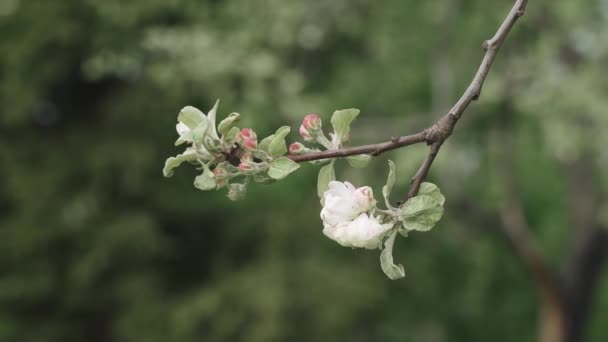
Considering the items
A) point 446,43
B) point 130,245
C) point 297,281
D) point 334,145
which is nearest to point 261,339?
point 297,281

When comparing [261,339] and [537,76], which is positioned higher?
[537,76]

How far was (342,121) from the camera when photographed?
1.00 meters

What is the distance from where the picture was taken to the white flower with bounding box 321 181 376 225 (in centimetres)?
94

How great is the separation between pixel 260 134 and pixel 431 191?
592 centimetres

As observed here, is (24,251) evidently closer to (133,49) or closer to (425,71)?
(133,49)

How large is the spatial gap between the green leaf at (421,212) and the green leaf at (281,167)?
0.43 ft

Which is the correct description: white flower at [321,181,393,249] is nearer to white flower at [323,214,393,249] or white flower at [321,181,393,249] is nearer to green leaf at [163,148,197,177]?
white flower at [323,214,393,249]

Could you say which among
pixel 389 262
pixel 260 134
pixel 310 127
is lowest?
pixel 260 134

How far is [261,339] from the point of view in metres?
6.60

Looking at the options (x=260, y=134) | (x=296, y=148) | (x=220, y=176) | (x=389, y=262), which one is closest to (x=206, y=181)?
(x=220, y=176)

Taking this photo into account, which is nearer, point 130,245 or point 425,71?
point 130,245

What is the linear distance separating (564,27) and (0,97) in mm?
4355

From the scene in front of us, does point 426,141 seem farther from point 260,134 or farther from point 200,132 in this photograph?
point 260,134

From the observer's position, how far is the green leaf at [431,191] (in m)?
0.94
